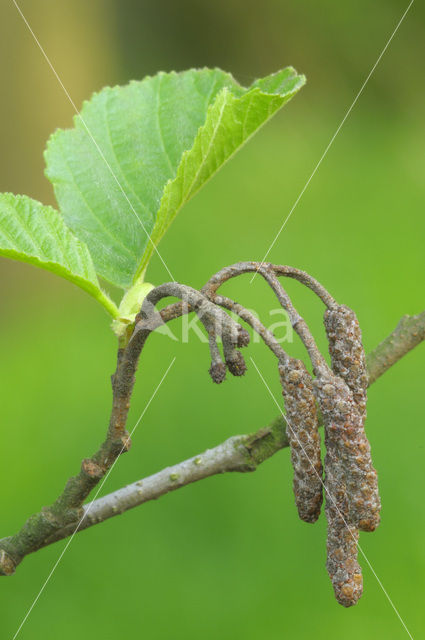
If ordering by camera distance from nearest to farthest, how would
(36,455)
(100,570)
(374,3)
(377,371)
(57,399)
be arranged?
(377,371), (100,570), (36,455), (57,399), (374,3)

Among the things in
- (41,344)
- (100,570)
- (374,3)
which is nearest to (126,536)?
(100,570)

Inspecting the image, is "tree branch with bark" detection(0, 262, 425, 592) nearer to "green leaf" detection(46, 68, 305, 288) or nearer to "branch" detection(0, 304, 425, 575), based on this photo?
"branch" detection(0, 304, 425, 575)

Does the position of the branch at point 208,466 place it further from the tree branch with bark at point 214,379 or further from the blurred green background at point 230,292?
the blurred green background at point 230,292

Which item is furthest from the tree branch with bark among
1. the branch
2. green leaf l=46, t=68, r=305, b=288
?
green leaf l=46, t=68, r=305, b=288

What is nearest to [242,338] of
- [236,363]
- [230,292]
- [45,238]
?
[236,363]

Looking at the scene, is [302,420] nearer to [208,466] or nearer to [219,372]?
[219,372]

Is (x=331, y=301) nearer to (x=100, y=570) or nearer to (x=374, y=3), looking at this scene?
(x=100, y=570)

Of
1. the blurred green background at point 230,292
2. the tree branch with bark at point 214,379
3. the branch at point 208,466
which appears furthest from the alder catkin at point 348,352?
the blurred green background at point 230,292
